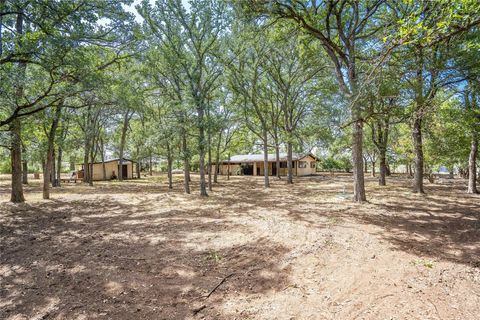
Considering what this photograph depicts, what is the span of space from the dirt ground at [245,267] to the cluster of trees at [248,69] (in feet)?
12.3

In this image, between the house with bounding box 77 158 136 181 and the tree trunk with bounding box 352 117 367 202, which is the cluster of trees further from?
the house with bounding box 77 158 136 181

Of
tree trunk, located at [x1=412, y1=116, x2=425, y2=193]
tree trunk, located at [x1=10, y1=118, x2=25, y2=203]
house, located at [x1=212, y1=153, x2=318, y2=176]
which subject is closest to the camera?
tree trunk, located at [x1=10, y1=118, x2=25, y2=203]

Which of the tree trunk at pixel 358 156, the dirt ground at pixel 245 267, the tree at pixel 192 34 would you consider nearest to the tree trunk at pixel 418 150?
the tree trunk at pixel 358 156

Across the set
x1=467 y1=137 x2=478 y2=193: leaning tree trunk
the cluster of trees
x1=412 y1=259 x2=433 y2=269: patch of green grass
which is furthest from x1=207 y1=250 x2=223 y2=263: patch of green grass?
x1=467 y1=137 x2=478 y2=193: leaning tree trunk

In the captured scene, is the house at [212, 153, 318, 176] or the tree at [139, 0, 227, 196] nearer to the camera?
the tree at [139, 0, 227, 196]

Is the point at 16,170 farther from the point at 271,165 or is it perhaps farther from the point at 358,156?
the point at 271,165

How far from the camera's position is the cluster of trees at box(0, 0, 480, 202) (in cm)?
676

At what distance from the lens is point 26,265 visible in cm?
468

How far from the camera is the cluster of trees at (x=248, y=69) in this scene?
266 inches

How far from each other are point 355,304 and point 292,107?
2118cm

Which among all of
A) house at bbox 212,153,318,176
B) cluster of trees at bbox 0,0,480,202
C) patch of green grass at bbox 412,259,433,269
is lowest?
patch of green grass at bbox 412,259,433,269

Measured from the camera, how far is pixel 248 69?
17.7 metres

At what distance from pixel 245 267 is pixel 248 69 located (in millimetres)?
15792

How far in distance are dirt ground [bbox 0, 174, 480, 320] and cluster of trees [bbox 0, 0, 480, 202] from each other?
375 centimetres
